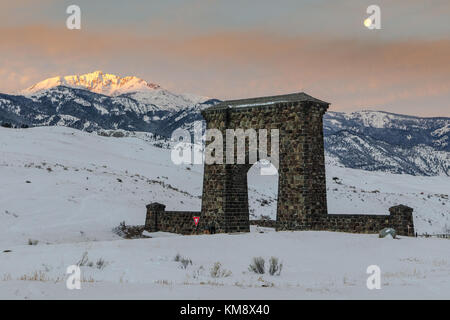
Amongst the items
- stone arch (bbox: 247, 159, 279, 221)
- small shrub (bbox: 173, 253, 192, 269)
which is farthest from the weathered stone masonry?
small shrub (bbox: 173, 253, 192, 269)

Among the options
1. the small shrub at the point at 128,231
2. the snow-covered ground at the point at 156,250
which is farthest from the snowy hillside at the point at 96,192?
the small shrub at the point at 128,231

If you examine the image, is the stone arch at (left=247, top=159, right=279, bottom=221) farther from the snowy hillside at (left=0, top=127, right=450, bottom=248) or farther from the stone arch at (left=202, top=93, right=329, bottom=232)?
the stone arch at (left=202, top=93, right=329, bottom=232)

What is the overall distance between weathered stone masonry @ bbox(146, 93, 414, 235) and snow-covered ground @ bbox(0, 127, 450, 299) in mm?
2298

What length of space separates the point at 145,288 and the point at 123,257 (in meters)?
5.63

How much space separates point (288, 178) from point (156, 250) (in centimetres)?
1007

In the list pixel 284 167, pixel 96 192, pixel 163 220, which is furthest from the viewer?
pixel 96 192

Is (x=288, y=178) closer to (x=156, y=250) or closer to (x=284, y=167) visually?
(x=284, y=167)

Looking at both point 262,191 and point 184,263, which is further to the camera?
point 262,191

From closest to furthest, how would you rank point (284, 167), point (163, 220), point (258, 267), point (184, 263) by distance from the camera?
point (258, 267) → point (184, 263) → point (284, 167) → point (163, 220)

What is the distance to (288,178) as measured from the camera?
81.3 feet

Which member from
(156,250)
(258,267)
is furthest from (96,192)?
(258,267)

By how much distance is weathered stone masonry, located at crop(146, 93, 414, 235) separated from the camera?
23938 millimetres

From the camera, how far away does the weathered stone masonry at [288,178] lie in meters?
23.9
